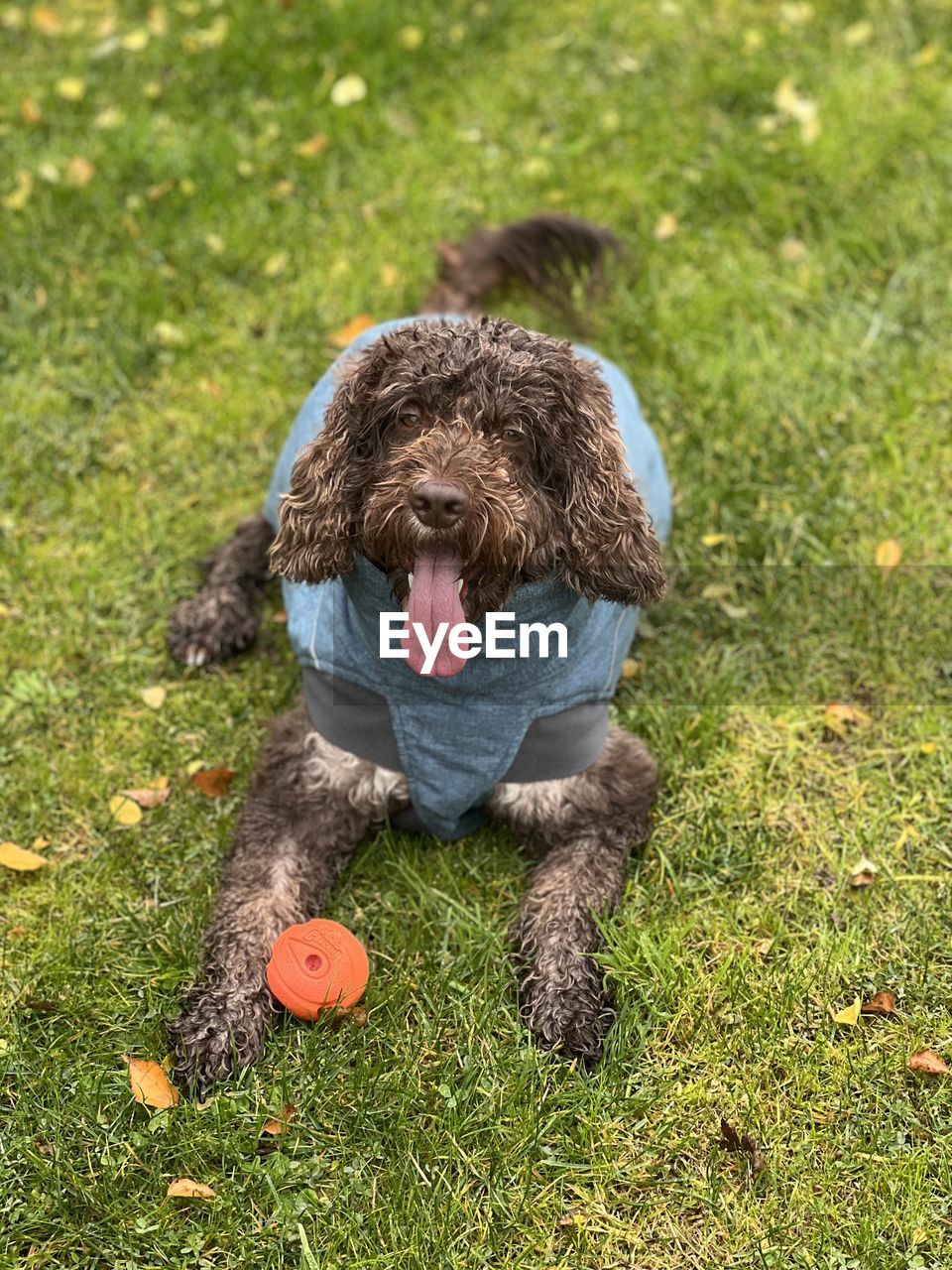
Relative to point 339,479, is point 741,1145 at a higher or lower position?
lower

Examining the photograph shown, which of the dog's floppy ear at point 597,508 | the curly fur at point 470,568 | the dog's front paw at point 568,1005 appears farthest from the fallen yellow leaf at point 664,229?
the dog's front paw at point 568,1005

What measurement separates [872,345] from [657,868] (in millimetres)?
2876

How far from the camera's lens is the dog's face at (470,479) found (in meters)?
3.40

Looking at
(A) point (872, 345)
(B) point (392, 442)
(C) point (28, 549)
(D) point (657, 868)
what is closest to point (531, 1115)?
(D) point (657, 868)

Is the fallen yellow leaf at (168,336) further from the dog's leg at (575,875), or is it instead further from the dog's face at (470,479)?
the dog's leg at (575,875)

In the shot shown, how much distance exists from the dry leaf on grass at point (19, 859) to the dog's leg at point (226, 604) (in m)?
0.97

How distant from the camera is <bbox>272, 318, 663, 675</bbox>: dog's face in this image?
Answer: 134 inches

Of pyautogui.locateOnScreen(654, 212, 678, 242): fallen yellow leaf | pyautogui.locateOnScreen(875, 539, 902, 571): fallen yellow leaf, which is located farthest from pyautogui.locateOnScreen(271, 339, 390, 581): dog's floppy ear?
pyautogui.locateOnScreen(654, 212, 678, 242): fallen yellow leaf

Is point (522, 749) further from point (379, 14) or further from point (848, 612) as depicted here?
point (379, 14)

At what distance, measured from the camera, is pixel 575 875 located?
3.94 metres

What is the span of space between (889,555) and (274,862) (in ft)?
8.54

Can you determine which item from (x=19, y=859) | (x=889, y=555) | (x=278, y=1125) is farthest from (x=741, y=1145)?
(x=889, y=555)

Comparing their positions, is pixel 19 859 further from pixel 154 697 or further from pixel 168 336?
pixel 168 336

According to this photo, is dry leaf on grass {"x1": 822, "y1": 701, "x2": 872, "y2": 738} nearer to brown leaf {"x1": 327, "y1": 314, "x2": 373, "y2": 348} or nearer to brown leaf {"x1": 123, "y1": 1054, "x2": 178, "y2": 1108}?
brown leaf {"x1": 123, "y1": 1054, "x2": 178, "y2": 1108}
